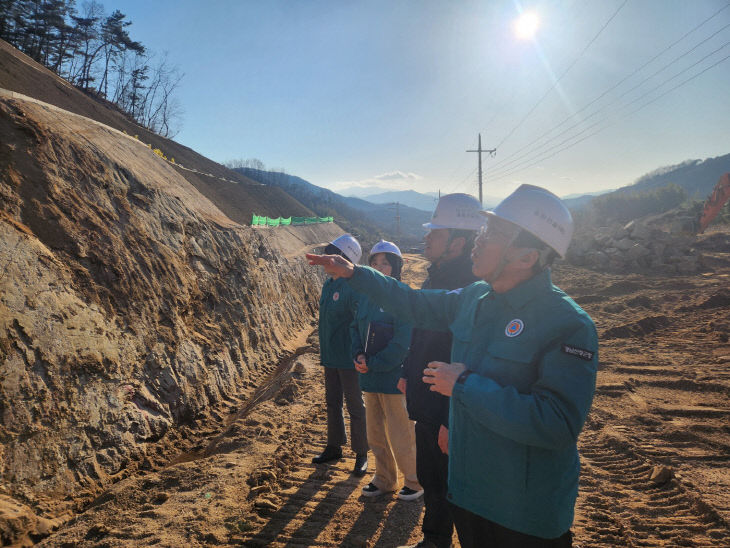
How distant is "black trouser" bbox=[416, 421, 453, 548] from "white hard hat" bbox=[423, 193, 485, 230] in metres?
1.42

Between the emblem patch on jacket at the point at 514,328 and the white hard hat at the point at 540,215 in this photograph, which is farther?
the white hard hat at the point at 540,215

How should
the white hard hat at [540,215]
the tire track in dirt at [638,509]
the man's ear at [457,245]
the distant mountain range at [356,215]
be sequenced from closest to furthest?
the white hard hat at [540,215], the man's ear at [457,245], the tire track in dirt at [638,509], the distant mountain range at [356,215]

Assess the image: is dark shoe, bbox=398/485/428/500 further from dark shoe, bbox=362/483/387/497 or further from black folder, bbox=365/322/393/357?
black folder, bbox=365/322/393/357

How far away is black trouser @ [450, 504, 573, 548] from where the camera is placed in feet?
5.40

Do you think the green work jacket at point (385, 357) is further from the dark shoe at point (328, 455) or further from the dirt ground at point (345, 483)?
the dark shoe at point (328, 455)

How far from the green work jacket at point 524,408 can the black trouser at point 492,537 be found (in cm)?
8

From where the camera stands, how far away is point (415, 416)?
2713 mm

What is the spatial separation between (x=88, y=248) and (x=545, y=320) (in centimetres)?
609

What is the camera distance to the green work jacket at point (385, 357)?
3.54 m

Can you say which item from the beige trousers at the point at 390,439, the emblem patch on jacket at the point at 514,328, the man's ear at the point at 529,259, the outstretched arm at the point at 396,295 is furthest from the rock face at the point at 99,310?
the man's ear at the point at 529,259

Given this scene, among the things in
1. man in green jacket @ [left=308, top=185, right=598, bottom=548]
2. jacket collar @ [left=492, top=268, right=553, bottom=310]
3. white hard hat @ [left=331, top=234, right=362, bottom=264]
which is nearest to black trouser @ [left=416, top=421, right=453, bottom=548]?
man in green jacket @ [left=308, top=185, right=598, bottom=548]

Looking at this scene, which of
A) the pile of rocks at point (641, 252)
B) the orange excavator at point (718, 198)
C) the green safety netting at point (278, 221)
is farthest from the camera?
the orange excavator at point (718, 198)

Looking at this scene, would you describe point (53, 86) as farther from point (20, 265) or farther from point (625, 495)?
point (625, 495)

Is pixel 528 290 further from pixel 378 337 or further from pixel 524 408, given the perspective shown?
pixel 378 337
